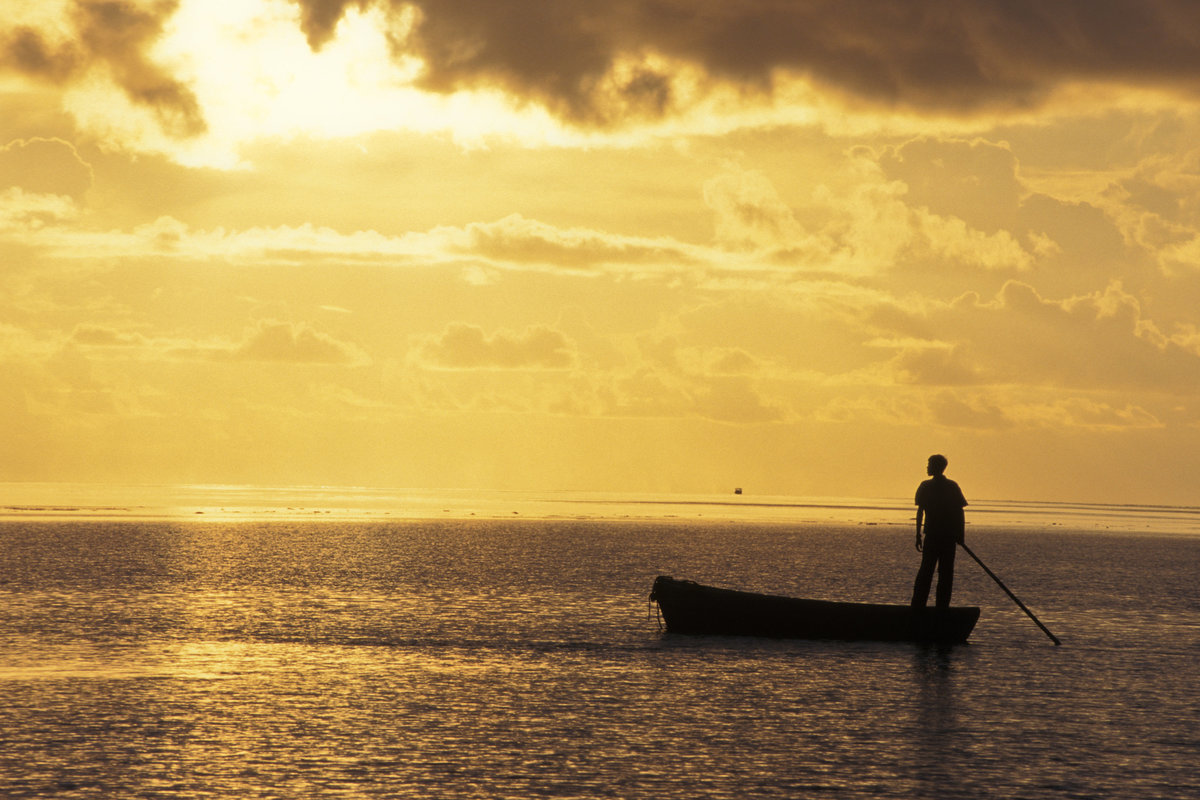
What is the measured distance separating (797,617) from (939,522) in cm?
463

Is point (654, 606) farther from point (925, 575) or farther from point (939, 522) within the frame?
point (939, 522)

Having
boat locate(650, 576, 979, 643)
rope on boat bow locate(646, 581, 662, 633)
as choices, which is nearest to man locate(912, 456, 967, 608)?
boat locate(650, 576, 979, 643)

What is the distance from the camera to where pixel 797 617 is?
33281 mm

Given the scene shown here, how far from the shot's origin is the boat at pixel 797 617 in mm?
32531

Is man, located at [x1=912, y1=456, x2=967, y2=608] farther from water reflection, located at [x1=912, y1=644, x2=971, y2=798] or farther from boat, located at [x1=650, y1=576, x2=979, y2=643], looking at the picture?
water reflection, located at [x1=912, y1=644, x2=971, y2=798]

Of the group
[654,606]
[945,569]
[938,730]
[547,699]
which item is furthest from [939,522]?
[654,606]

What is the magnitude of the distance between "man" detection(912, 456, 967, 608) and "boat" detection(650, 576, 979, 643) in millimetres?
852

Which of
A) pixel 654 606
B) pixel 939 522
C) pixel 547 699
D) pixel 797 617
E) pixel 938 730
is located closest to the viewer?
pixel 938 730

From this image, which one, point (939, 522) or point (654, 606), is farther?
point (654, 606)

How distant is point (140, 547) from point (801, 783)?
76225 millimetres

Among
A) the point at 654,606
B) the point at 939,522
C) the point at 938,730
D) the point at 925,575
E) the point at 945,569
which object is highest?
the point at 939,522

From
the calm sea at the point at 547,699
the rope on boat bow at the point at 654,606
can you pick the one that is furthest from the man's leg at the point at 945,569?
the rope on boat bow at the point at 654,606

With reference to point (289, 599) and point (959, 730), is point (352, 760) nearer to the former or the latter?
point (959, 730)

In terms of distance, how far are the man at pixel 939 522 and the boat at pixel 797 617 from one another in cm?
85
